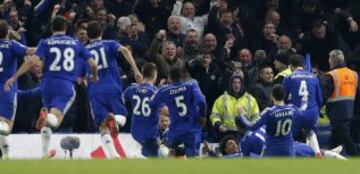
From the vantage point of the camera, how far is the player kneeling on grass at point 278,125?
2147 cm

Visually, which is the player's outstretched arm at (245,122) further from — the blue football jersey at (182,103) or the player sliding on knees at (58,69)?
the player sliding on knees at (58,69)

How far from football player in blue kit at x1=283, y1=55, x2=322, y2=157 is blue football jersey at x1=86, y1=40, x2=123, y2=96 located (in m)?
3.41

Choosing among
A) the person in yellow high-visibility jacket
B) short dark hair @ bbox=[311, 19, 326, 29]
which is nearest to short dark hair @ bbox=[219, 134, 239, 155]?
the person in yellow high-visibility jacket

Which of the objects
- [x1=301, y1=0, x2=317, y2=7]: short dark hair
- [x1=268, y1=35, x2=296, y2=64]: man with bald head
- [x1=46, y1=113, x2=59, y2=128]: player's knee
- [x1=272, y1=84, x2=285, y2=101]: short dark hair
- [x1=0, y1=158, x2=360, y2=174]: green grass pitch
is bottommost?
[x1=0, y1=158, x2=360, y2=174]: green grass pitch

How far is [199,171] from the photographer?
1453 centimetres

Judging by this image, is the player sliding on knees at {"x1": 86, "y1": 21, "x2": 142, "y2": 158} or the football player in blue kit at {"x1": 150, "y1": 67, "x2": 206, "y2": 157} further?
the football player in blue kit at {"x1": 150, "y1": 67, "x2": 206, "y2": 157}

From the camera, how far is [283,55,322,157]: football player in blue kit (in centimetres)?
2370

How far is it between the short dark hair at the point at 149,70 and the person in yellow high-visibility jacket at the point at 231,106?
2.07m

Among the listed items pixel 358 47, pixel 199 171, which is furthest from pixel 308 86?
pixel 199 171

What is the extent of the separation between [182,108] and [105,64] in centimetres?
170

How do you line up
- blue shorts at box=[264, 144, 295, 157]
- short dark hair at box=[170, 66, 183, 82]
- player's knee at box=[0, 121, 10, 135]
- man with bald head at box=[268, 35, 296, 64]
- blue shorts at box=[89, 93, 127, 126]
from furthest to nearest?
man with bald head at box=[268, 35, 296, 64] → short dark hair at box=[170, 66, 183, 82] → blue shorts at box=[264, 144, 295, 157] → blue shorts at box=[89, 93, 127, 126] → player's knee at box=[0, 121, 10, 135]

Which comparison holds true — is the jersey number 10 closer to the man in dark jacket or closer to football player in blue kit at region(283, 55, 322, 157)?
football player in blue kit at region(283, 55, 322, 157)

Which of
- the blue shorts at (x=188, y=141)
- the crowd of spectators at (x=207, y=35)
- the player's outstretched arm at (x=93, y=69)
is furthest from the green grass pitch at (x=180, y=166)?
the crowd of spectators at (x=207, y=35)

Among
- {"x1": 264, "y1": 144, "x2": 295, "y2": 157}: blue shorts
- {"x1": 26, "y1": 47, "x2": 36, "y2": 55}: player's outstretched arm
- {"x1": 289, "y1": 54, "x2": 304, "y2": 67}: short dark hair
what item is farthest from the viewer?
{"x1": 289, "y1": 54, "x2": 304, "y2": 67}: short dark hair
